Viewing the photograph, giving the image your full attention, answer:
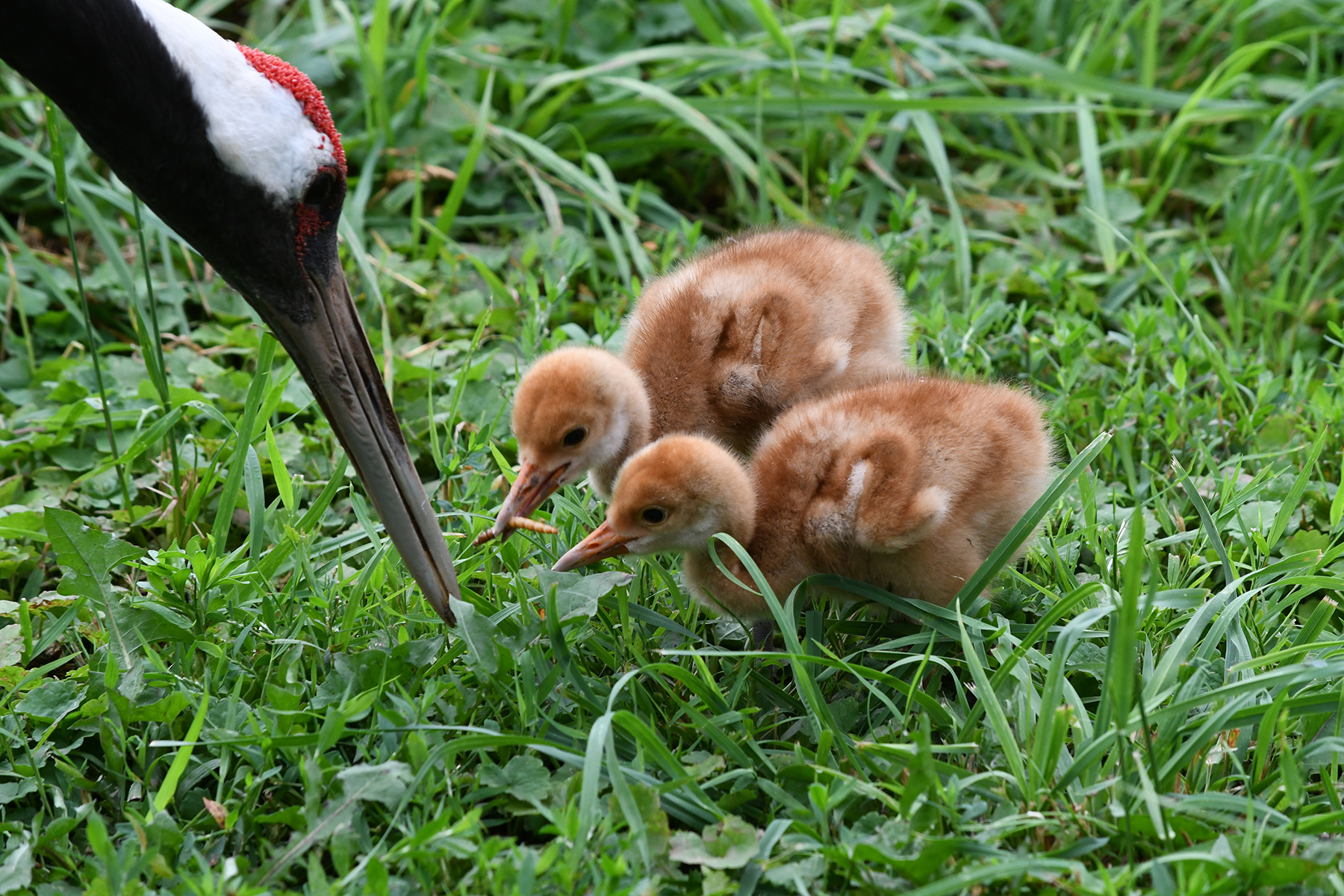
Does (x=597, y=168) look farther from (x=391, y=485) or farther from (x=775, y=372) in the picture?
(x=391, y=485)

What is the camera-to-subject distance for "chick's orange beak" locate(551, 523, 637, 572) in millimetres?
2900

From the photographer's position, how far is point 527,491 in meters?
3.13

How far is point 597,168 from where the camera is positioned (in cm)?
507

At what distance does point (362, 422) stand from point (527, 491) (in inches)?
17.9

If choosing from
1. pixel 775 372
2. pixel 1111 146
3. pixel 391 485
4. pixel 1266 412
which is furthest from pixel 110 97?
pixel 1111 146

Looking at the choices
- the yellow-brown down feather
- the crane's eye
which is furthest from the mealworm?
the crane's eye

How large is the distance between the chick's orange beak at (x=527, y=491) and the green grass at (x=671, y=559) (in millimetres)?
157

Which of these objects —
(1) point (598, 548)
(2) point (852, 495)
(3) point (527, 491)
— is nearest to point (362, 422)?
(3) point (527, 491)

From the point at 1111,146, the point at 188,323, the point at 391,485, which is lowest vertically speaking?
the point at 188,323

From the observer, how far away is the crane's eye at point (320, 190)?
281cm

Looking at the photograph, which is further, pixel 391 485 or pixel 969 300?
pixel 969 300

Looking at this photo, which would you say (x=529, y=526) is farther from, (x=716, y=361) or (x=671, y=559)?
(x=716, y=361)

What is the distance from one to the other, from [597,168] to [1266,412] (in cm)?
276

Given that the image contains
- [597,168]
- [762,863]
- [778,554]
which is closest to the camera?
[762,863]
